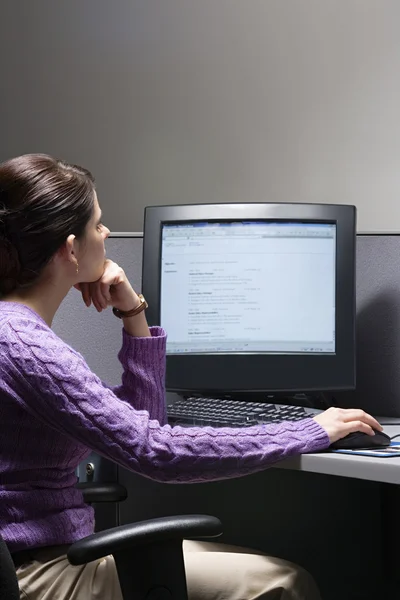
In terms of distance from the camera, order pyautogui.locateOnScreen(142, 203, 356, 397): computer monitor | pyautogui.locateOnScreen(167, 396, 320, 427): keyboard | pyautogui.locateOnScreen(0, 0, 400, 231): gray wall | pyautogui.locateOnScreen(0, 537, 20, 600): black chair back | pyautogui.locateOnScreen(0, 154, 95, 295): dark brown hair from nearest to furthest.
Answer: pyautogui.locateOnScreen(0, 537, 20, 600): black chair back, pyautogui.locateOnScreen(0, 154, 95, 295): dark brown hair, pyautogui.locateOnScreen(167, 396, 320, 427): keyboard, pyautogui.locateOnScreen(142, 203, 356, 397): computer monitor, pyautogui.locateOnScreen(0, 0, 400, 231): gray wall

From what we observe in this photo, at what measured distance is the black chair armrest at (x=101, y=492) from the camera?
4.85 feet

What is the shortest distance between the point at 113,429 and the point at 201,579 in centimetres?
24

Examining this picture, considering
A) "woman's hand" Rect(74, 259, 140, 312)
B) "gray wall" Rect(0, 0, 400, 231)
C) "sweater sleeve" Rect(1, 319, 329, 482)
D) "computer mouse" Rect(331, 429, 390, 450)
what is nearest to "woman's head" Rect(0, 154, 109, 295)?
"sweater sleeve" Rect(1, 319, 329, 482)

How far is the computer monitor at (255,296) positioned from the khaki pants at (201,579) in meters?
0.51

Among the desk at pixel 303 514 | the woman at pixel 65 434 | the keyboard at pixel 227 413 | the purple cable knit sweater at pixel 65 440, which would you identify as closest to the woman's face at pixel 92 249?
the woman at pixel 65 434

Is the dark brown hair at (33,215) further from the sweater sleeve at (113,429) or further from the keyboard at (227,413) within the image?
the keyboard at (227,413)

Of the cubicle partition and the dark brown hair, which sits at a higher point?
the dark brown hair

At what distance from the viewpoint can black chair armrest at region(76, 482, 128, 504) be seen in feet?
4.85

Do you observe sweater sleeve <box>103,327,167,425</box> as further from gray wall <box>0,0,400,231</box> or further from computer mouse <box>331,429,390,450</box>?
gray wall <box>0,0,400,231</box>

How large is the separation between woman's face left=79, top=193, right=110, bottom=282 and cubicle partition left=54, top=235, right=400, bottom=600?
50 centimetres

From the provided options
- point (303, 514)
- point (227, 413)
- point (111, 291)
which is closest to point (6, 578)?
Result: point (227, 413)

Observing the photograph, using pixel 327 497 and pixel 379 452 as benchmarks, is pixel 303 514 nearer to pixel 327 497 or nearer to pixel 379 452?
pixel 327 497

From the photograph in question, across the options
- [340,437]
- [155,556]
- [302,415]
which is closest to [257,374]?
[302,415]

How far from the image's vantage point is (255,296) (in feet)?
5.59
